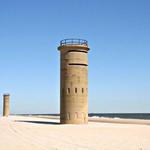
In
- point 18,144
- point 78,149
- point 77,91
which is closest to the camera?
point 78,149

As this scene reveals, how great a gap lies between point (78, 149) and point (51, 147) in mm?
1401

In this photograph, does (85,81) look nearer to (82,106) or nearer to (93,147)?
(82,106)

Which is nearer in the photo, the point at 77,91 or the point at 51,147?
the point at 51,147

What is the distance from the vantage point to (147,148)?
1627cm

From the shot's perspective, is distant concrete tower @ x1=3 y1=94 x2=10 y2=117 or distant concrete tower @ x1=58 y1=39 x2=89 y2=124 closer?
distant concrete tower @ x1=58 y1=39 x2=89 y2=124

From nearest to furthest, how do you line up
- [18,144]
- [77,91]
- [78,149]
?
[78,149] → [18,144] → [77,91]

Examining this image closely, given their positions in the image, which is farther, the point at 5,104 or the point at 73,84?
the point at 5,104

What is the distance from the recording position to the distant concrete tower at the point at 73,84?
3481 centimetres

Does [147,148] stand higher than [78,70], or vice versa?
[78,70]

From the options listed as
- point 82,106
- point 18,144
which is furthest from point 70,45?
point 18,144

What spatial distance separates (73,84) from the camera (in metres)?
34.9

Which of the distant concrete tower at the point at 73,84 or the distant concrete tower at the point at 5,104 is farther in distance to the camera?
the distant concrete tower at the point at 5,104

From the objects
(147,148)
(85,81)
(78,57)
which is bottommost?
(147,148)

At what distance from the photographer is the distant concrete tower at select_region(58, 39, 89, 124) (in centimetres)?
3481
